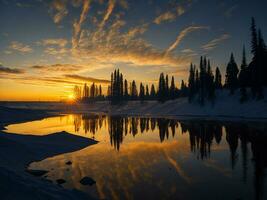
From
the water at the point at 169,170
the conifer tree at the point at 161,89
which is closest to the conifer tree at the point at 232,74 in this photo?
the conifer tree at the point at 161,89

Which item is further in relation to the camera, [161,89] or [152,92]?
[152,92]

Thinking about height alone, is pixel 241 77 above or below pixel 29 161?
above

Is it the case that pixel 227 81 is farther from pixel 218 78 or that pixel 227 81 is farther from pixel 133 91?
pixel 133 91

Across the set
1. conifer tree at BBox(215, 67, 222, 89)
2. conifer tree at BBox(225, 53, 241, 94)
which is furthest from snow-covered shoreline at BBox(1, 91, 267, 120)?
conifer tree at BBox(215, 67, 222, 89)

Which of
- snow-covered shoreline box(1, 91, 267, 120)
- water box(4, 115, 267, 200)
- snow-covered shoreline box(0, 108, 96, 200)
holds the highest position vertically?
snow-covered shoreline box(1, 91, 267, 120)

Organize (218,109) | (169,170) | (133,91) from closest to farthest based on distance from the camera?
(169,170), (218,109), (133,91)

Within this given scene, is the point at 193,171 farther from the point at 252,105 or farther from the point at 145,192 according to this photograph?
the point at 252,105

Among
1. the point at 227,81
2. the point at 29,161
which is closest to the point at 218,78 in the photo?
the point at 227,81

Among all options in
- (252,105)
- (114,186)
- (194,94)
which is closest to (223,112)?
(252,105)

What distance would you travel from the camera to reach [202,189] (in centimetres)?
1298

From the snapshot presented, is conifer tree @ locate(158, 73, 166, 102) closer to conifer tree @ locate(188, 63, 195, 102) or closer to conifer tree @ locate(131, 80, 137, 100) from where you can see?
conifer tree @ locate(188, 63, 195, 102)

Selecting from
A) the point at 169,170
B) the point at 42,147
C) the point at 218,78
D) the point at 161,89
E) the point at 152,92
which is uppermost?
the point at 218,78

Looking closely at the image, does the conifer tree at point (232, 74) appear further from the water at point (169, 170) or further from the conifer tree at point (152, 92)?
the conifer tree at point (152, 92)

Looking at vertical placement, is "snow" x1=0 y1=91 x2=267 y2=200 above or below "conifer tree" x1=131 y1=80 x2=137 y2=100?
below
